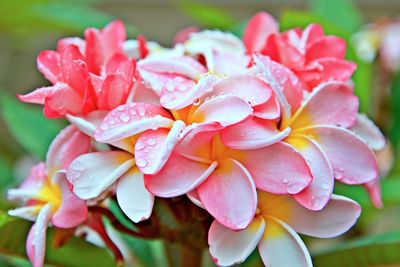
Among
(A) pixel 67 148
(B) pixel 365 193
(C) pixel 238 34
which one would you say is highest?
(A) pixel 67 148

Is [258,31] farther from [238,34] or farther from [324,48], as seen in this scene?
[238,34]

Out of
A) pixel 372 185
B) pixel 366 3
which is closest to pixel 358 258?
pixel 372 185

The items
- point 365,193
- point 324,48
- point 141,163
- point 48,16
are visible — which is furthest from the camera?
point 48,16

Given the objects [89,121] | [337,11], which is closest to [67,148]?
[89,121]

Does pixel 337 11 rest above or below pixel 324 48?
below

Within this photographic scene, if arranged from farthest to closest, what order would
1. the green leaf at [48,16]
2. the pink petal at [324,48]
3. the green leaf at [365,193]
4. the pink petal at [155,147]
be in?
the green leaf at [48,16]
the green leaf at [365,193]
the pink petal at [324,48]
the pink petal at [155,147]

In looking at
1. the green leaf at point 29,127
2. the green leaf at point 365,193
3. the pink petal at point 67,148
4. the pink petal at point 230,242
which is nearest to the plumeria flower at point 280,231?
the pink petal at point 230,242

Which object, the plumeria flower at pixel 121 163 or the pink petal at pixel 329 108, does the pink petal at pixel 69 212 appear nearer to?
the plumeria flower at pixel 121 163

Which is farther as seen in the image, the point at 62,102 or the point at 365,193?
the point at 365,193

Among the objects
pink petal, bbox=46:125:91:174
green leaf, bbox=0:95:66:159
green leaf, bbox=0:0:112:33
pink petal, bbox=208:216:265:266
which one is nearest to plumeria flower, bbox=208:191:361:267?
pink petal, bbox=208:216:265:266
